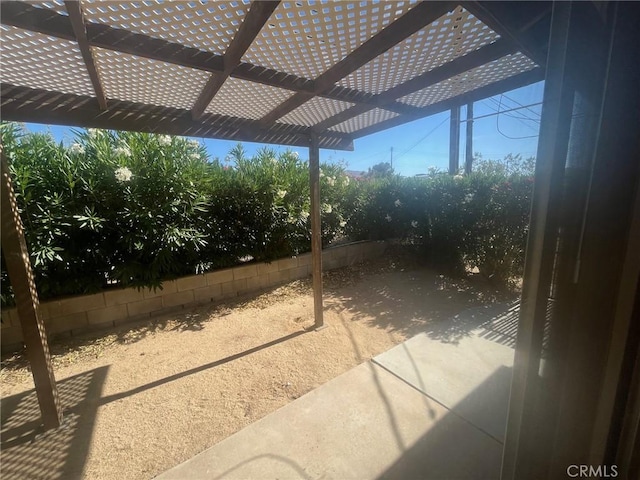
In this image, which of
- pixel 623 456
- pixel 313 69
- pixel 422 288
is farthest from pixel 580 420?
pixel 422 288

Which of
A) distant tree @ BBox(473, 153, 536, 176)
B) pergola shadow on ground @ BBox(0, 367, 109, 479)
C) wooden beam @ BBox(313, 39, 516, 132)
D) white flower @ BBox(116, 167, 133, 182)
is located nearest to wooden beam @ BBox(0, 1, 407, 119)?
wooden beam @ BBox(313, 39, 516, 132)

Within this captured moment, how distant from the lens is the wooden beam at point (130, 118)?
154 cm

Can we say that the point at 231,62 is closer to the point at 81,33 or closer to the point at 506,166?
the point at 81,33

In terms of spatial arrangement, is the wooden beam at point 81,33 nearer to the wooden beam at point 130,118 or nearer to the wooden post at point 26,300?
the wooden beam at point 130,118

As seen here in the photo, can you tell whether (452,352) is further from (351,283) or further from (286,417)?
(351,283)

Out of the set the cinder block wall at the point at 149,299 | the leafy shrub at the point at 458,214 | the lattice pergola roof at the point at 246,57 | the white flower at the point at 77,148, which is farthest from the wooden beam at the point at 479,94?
the white flower at the point at 77,148

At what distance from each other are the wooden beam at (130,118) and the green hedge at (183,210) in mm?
1062

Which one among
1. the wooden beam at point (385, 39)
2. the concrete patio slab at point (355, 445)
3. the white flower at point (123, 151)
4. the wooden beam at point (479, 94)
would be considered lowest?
the concrete patio slab at point (355, 445)

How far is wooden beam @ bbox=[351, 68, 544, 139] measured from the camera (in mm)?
1546

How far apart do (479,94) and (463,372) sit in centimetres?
196

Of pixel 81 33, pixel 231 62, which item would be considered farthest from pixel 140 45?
pixel 231 62

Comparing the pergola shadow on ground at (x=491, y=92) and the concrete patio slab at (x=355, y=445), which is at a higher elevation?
the pergola shadow on ground at (x=491, y=92)

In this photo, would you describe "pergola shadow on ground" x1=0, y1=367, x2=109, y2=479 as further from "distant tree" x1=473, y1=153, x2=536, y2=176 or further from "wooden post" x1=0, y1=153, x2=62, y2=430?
"distant tree" x1=473, y1=153, x2=536, y2=176

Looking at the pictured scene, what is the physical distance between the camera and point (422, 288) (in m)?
4.05
